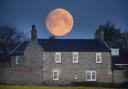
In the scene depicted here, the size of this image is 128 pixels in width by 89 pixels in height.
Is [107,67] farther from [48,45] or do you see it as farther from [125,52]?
[48,45]

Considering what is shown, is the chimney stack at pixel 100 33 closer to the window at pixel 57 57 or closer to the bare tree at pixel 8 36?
the window at pixel 57 57

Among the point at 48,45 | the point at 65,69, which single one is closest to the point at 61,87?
the point at 65,69

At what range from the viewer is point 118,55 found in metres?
3.26

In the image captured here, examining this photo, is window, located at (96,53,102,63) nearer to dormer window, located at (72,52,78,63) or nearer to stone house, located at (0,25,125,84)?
stone house, located at (0,25,125,84)

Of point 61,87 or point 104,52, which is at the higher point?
point 104,52

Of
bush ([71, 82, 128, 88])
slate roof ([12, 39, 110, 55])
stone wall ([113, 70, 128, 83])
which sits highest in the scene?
slate roof ([12, 39, 110, 55])

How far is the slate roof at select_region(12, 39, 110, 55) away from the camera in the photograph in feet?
10.5

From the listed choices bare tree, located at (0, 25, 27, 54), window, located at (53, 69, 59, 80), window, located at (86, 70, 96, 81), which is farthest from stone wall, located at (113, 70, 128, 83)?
bare tree, located at (0, 25, 27, 54)

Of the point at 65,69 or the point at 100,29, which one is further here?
the point at 65,69

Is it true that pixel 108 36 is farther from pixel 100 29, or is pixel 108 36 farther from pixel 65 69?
pixel 65 69

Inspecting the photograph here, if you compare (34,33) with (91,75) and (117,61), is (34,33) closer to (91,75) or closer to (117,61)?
(91,75)

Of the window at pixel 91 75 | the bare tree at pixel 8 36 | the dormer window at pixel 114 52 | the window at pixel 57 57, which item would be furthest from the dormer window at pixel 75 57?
the bare tree at pixel 8 36

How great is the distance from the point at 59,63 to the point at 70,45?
0.60ft

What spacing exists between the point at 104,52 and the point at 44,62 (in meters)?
0.46
